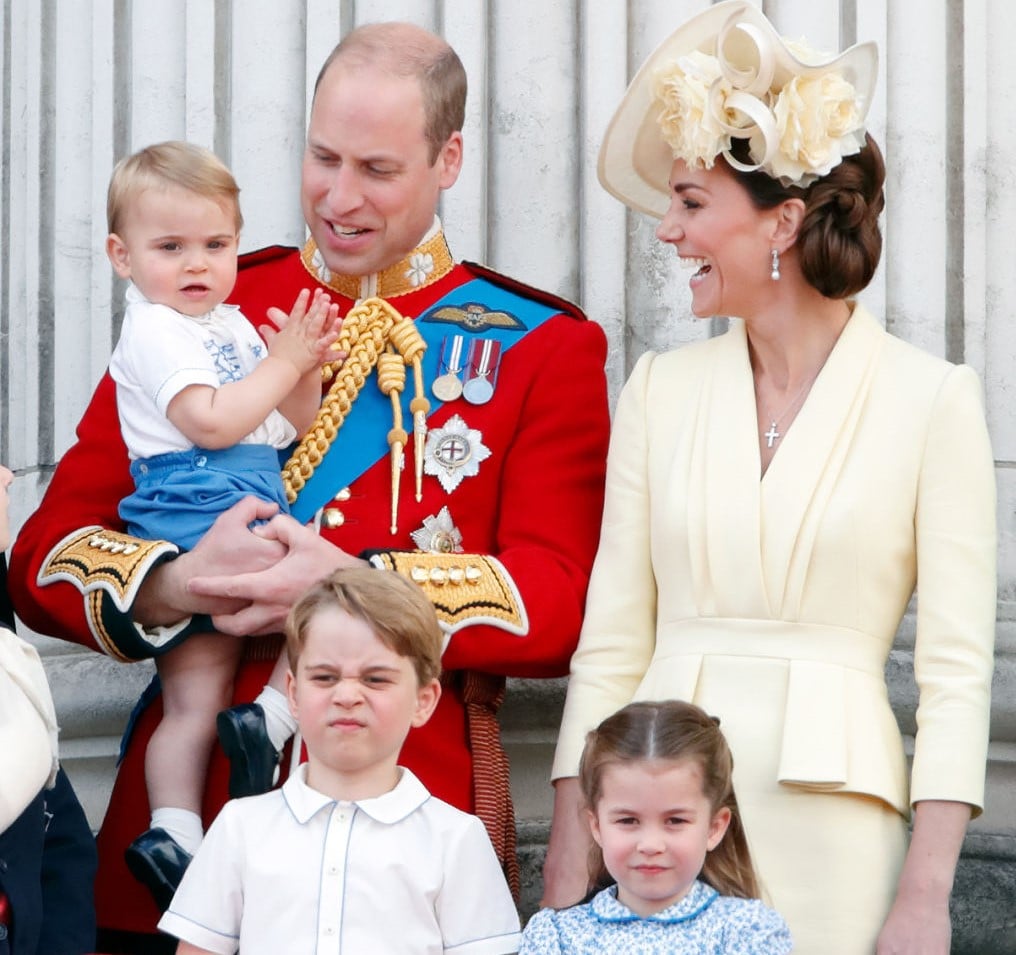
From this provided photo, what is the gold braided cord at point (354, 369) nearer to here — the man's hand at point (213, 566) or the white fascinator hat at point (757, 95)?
the man's hand at point (213, 566)

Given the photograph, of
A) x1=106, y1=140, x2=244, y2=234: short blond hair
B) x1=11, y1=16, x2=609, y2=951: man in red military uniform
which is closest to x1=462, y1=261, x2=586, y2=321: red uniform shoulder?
x1=11, y1=16, x2=609, y2=951: man in red military uniform

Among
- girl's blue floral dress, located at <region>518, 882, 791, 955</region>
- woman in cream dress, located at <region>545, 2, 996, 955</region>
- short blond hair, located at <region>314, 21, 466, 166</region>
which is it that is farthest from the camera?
short blond hair, located at <region>314, 21, 466, 166</region>

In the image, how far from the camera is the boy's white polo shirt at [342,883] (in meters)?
3.64

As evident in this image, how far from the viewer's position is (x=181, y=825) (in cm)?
418

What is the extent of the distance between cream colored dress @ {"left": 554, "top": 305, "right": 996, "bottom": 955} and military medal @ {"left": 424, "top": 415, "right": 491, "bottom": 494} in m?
0.31

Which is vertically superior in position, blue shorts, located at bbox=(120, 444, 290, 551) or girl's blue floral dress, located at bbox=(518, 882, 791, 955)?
blue shorts, located at bbox=(120, 444, 290, 551)

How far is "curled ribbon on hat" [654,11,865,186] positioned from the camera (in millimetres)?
4094

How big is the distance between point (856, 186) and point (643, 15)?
43.5 inches

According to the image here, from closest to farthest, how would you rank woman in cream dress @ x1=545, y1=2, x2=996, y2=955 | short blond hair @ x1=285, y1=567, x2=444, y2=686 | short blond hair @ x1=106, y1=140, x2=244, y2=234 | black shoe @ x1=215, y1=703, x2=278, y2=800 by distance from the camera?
short blond hair @ x1=285, y1=567, x2=444, y2=686, woman in cream dress @ x1=545, y1=2, x2=996, y2=955, black shoe @ x1=215, y1=703, x2=278, y2=800, short blond hair @ x1=106, y1=140, x2=244, y2=234

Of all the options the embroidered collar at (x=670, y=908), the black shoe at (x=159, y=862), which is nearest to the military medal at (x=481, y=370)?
the black shoe at (x=159, y=862)

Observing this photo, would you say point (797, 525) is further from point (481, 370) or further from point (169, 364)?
point (169, 364)

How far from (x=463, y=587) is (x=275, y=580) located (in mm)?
310

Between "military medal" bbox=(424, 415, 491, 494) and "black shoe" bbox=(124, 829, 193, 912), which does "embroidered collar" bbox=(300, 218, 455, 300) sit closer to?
"military medal" bbox=(424, 415, 491, 494)

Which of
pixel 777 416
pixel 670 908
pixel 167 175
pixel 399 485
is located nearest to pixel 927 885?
pixel 670 908
